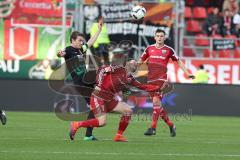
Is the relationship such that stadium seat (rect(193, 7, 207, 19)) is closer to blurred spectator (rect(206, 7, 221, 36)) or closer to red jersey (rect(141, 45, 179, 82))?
blurred spectator (rect(206, 7, 221, 36))

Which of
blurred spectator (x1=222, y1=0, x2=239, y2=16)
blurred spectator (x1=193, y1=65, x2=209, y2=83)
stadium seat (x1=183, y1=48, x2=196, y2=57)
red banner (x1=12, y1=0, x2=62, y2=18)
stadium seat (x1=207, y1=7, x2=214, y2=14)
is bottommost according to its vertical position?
blurred spectator (x1=193, y1=65, x2=209, y2=83)

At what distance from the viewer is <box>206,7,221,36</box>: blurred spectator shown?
30.9 m

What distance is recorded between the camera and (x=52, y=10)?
27.4 meters

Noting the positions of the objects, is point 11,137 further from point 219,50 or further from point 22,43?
point 219,50

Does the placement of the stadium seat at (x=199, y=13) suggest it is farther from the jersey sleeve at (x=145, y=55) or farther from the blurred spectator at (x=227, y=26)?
the jersey sleeve at (x=145, y=55)

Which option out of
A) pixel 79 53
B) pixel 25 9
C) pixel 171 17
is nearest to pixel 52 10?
pixel 25 9

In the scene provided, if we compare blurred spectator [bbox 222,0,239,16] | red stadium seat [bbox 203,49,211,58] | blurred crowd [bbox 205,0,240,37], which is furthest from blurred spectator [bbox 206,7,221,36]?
red stadium seat [bbox 203,49,211,58]

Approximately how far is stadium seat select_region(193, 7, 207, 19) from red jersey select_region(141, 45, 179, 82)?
49.9 ft

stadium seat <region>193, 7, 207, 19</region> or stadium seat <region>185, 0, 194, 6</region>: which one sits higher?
stadium seat <region>185, 0, 194, 6</region>

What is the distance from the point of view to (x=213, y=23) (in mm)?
31031

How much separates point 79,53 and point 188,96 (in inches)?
452

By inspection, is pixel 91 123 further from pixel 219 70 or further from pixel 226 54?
pixel 226 54

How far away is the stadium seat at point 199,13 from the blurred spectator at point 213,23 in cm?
113

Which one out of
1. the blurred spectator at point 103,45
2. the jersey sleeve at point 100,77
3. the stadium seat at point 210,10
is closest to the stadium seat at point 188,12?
the stadium seat at point 210,10
